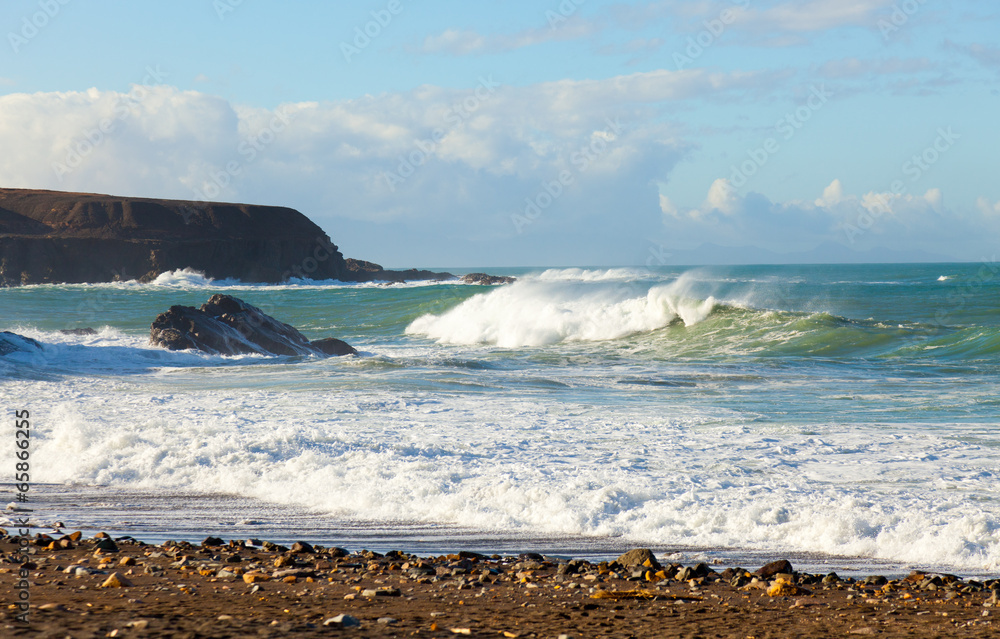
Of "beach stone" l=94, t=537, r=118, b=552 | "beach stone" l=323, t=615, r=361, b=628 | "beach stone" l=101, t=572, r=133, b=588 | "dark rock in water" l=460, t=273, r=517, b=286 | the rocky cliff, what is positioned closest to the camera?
"beach stone" l=323, t=615, r=361, b=628

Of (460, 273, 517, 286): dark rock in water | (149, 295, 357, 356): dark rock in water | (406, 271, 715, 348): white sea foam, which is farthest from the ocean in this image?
(460, 273, 517, 286): dark rock in water

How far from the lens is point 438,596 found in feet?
13.7

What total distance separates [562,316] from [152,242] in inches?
2676

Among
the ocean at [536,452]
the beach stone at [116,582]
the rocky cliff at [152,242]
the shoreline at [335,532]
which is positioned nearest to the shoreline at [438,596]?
the beach stone at [116,582]

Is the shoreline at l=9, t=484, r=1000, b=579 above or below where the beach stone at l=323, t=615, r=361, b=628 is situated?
below

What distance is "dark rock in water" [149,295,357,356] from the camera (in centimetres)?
1944

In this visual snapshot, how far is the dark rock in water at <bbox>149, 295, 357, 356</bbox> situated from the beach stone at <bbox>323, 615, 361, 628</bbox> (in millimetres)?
16851

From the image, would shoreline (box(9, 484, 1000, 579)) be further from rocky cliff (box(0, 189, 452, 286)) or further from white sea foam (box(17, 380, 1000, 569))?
rocky cliff (box(0, 189, 452, 286))

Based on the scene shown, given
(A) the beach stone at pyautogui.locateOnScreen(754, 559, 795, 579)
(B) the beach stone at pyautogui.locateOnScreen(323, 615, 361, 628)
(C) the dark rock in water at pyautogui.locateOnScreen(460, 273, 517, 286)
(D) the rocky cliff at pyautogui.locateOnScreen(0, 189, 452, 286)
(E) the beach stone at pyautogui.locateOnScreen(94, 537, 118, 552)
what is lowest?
(A) the beach stone at pyautogui.locateOnScreen(754, 559, 795, 579)

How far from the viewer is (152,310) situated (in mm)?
36844

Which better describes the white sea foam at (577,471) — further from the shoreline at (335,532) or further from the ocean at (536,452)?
the shoreline at (335,532)

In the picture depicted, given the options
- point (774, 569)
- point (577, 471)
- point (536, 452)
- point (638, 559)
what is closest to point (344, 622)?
point (638, 559)

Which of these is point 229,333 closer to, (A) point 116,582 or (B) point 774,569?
(A) point 116,582

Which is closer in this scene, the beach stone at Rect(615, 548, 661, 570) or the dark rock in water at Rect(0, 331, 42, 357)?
the beach stone at Rect(615, 548, 661, 570)
